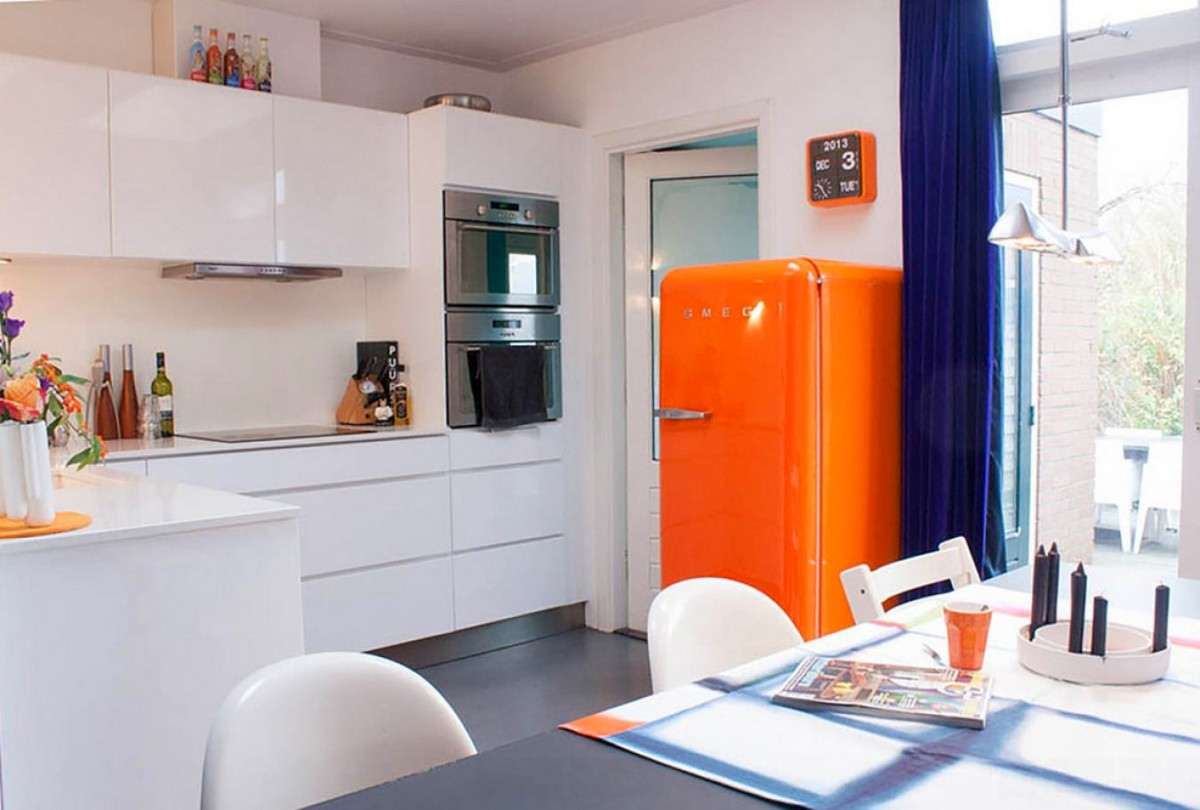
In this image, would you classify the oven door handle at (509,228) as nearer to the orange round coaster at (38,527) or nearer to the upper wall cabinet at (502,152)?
the upper wall cabinet at (502,152)

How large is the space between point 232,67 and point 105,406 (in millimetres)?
1339

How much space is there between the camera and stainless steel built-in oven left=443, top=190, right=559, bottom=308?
4.48 m

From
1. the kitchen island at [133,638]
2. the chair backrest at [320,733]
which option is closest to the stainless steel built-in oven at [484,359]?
the kitchen island at [133,638]

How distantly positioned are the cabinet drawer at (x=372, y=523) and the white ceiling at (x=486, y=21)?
6.06 feet

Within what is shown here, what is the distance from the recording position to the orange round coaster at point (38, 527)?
2.22m

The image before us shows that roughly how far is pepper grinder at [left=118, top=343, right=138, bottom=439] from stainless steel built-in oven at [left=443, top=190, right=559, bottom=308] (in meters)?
1.22

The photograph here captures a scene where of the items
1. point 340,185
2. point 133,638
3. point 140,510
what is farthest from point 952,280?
point 133,638

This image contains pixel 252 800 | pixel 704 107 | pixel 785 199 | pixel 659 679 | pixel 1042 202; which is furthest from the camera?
pixel 704 107

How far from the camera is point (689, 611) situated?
2.01m

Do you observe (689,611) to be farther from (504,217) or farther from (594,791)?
(504,217)

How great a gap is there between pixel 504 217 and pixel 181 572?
2.52 m

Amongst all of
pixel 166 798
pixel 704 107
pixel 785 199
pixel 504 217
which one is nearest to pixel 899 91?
pixel 785 199

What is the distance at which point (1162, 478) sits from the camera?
3.37 meters

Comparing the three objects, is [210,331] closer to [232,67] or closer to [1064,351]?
[232,67]
